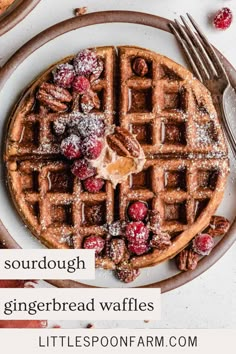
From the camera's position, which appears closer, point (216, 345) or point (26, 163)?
point (26, 163)

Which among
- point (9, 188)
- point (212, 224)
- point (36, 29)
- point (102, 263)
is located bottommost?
point (102, 263)

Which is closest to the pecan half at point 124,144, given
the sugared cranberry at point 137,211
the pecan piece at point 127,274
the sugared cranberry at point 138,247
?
the sugared cranberry at point 137,211

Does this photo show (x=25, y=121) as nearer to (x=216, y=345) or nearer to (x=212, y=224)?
(x=212, y=224)

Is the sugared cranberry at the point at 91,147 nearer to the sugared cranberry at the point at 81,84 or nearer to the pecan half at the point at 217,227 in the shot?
the sugared cranberry at the point at 81,84

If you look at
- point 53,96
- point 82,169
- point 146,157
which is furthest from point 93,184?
point 53,96

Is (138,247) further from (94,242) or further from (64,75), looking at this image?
(64,75)

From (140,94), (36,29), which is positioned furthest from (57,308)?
(36,29)
